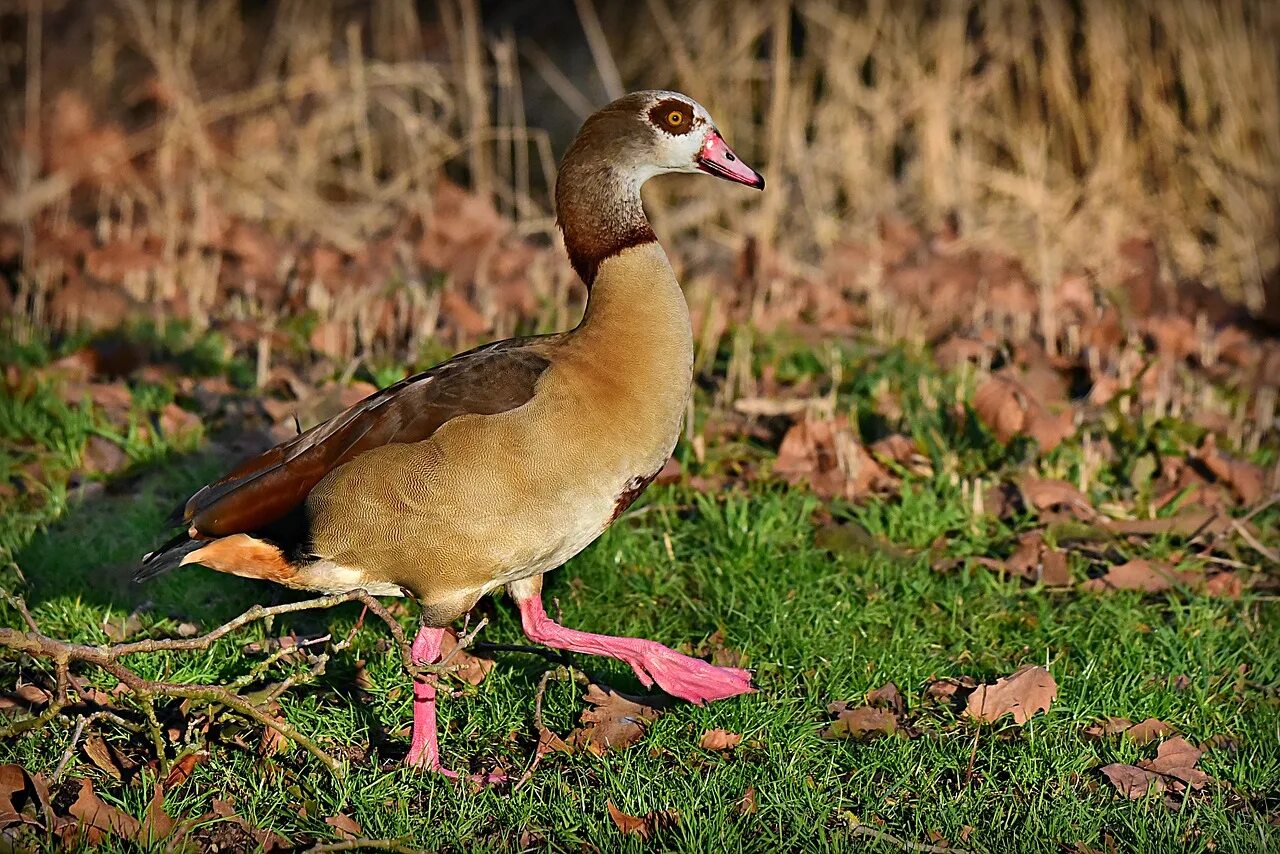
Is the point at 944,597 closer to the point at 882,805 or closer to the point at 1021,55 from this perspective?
the point at 882,805

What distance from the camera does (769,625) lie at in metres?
4.37

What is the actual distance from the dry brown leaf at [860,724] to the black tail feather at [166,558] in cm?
175

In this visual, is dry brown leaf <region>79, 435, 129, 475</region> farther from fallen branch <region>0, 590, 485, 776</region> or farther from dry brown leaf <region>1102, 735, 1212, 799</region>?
dry brown leaf <region>1102, 735, 1212, 799</region>

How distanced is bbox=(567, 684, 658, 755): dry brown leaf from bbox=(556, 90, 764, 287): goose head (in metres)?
1.15

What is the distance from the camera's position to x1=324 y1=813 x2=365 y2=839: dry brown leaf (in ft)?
10.9

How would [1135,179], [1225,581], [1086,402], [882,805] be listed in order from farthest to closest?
[1135,179] → [1086,402] → [1225,581] → [882,805]

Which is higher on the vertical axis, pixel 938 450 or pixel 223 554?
pixel 223 554

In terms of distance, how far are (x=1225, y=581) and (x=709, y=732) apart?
6.37 ft

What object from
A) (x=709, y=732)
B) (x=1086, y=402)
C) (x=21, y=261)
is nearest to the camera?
(x=709, y=732)

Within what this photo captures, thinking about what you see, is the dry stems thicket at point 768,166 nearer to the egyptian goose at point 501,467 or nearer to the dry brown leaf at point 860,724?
the egyptian goose at point 501,467

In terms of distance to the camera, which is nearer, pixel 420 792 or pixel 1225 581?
pixel 420 792

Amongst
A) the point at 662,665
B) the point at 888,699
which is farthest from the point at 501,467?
the point at 888,699

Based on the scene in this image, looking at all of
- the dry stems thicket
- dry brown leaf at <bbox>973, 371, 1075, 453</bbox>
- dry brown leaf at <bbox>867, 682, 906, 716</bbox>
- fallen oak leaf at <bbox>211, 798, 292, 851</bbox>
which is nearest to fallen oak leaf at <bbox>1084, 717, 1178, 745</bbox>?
dry brown leaf at <bbox>867, 682, 906, 716</bbox>

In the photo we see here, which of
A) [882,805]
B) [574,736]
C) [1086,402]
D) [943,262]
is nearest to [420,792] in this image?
[574,736]
